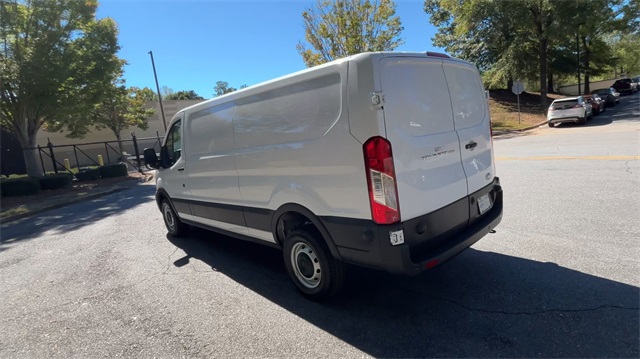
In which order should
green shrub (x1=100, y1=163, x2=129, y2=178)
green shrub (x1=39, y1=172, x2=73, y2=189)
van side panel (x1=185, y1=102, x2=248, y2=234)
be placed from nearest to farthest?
van side panel (x1=185, y1=102, x2=248, y2=234) → green shrub (x1=39, y1=172, x2=73, y2=189) → green shrub (x1=100, y1=163, x2=129, y2=178)

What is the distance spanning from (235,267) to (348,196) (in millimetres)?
2292

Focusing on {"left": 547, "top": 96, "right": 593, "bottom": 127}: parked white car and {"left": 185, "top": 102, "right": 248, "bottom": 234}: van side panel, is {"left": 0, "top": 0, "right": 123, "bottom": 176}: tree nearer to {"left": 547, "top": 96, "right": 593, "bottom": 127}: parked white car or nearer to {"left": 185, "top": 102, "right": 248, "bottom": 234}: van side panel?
{"left": 185, "top": 102, "right": 248, "bottom": 234}: van side panel

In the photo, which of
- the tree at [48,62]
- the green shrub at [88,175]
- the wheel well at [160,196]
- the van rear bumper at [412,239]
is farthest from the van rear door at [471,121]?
the green shrub at [88,175]

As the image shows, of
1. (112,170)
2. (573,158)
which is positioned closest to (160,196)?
(573,158)

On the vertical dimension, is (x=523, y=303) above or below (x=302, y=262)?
below

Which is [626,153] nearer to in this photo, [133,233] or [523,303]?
[523,303]

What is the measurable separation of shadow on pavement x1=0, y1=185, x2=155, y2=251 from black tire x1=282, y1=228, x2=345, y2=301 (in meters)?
6.60

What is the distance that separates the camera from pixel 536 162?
956 cm

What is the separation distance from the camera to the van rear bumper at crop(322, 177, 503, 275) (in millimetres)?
2729

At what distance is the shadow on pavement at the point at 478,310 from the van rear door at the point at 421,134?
30.2 inches

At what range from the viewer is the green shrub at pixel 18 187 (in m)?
12.9

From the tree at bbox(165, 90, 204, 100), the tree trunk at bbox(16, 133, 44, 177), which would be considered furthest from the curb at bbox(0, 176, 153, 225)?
the tree at bbox(165, 90, 204, 100)

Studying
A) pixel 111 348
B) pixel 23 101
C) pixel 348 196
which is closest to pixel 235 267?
pixel 111 348

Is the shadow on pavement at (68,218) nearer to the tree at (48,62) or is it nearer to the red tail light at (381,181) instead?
the tree at (48,62)
